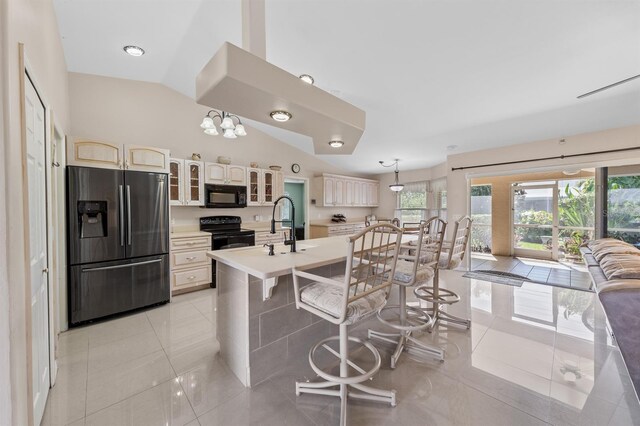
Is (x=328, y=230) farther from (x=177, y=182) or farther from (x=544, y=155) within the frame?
(x=544, y=155)

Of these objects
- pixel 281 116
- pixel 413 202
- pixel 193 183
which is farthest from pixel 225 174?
pixel 413 202

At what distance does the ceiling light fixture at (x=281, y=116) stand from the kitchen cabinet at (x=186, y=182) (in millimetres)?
3042

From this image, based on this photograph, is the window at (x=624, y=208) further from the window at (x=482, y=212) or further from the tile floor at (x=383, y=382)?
the window at (x=482, y=212)

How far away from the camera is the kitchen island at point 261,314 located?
1749 millimetres

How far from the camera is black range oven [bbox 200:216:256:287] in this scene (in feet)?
13.2

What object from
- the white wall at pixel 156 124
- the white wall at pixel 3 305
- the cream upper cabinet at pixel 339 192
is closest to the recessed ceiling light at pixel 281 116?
the white wall at pixel 3 305

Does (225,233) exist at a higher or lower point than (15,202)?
lower

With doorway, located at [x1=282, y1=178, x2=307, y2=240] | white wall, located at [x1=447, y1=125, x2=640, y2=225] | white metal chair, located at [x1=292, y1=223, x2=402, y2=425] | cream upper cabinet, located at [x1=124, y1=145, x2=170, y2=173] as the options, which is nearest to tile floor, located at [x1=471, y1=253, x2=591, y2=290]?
white wall, located at [x1=447, y1=125, x2=640, y2=225]

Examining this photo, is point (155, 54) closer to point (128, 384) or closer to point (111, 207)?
point (111, 207)

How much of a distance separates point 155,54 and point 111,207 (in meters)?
1.98

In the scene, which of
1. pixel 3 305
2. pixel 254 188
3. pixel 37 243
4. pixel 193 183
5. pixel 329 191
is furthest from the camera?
pixel 329 191

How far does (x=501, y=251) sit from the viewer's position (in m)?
6.59

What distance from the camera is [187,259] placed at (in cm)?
372

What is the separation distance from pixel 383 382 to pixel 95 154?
3.71 meters
